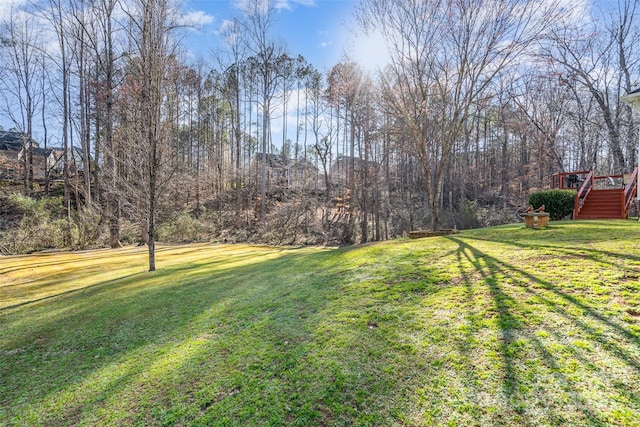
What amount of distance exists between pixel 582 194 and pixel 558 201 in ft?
4.73

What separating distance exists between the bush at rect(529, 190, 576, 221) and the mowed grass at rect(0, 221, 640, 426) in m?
4.68

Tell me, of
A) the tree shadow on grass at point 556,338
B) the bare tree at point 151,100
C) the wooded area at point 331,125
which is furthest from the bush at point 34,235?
the tree shadow on grass at point 556,338

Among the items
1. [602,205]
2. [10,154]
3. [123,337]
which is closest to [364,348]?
[123,337]

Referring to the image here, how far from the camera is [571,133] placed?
57.0 feet

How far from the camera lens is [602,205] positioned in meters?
9.16

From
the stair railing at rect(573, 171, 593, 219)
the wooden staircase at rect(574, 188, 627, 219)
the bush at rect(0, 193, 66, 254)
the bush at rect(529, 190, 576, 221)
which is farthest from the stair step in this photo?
the bush at rect(0, 193, 66, 254)

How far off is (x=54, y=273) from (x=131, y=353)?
6.90 metres

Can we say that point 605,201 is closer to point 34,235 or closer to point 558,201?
point 558,201

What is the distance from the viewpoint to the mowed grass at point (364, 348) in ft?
6.11

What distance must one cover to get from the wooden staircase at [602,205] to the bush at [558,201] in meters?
0.37

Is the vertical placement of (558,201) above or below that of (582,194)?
below

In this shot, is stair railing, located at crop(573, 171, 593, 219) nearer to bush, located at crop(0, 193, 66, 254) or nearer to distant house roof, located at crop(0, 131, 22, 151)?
bush, located at crop(0, 193, 66, 254)

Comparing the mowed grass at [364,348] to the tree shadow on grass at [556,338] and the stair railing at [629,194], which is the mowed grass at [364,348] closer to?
the tree shadow on grass at [556,338]

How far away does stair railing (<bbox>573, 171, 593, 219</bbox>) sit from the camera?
9070 millimetres
